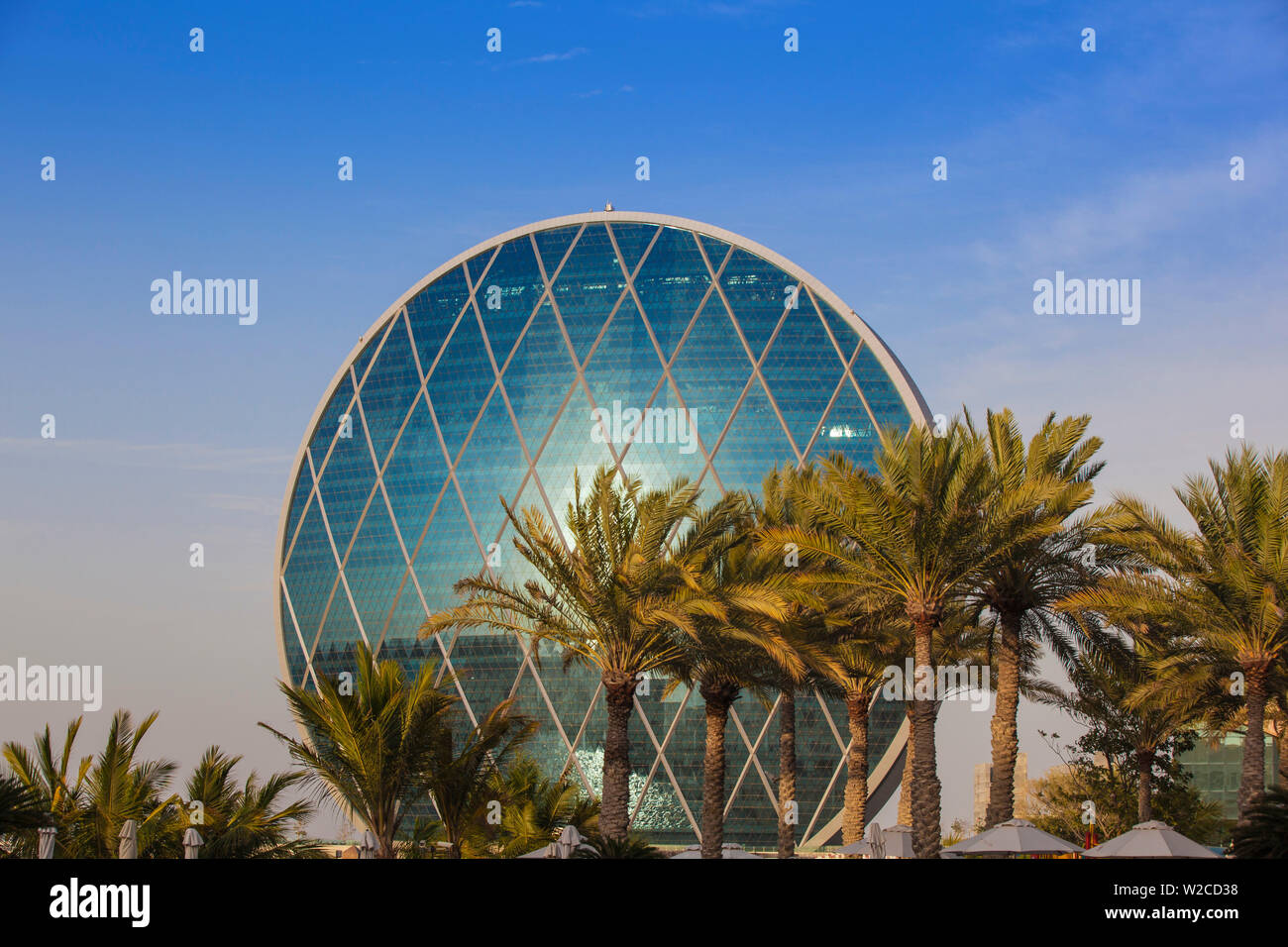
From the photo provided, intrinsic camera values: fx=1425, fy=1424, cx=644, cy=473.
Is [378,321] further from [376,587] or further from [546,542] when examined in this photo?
[546,542]

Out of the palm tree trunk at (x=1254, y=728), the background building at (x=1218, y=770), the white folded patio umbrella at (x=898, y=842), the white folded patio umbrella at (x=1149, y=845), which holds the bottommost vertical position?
the background building at (x=1218, y=770)

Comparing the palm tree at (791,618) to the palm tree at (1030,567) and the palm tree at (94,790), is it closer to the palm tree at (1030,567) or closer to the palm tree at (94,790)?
the palm tree at (1030,567)

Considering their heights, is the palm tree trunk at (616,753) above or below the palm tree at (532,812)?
above

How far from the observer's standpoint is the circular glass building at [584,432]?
55.2 m

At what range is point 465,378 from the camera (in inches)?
2419

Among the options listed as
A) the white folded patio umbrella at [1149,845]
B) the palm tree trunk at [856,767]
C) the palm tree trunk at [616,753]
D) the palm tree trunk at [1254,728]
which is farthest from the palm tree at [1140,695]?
the palm tree trunk at [616,753]

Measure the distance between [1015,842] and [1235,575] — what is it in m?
A: 7.37

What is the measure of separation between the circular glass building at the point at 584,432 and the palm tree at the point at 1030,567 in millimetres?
21504

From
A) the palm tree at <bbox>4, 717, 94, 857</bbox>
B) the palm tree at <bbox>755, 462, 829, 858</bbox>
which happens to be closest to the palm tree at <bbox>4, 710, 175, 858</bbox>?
the palm tree at <bbox>4, 717, 94, 857</bbox>

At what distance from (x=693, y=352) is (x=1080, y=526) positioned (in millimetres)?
28097

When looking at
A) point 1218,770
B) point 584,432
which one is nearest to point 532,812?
point 584,432

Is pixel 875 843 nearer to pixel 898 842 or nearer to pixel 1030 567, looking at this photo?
pixel 898 842

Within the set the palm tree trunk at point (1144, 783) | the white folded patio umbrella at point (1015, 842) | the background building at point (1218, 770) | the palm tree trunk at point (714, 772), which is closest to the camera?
the white folded patio umbrella at point (1015, 842)

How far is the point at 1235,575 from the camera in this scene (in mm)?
28031
